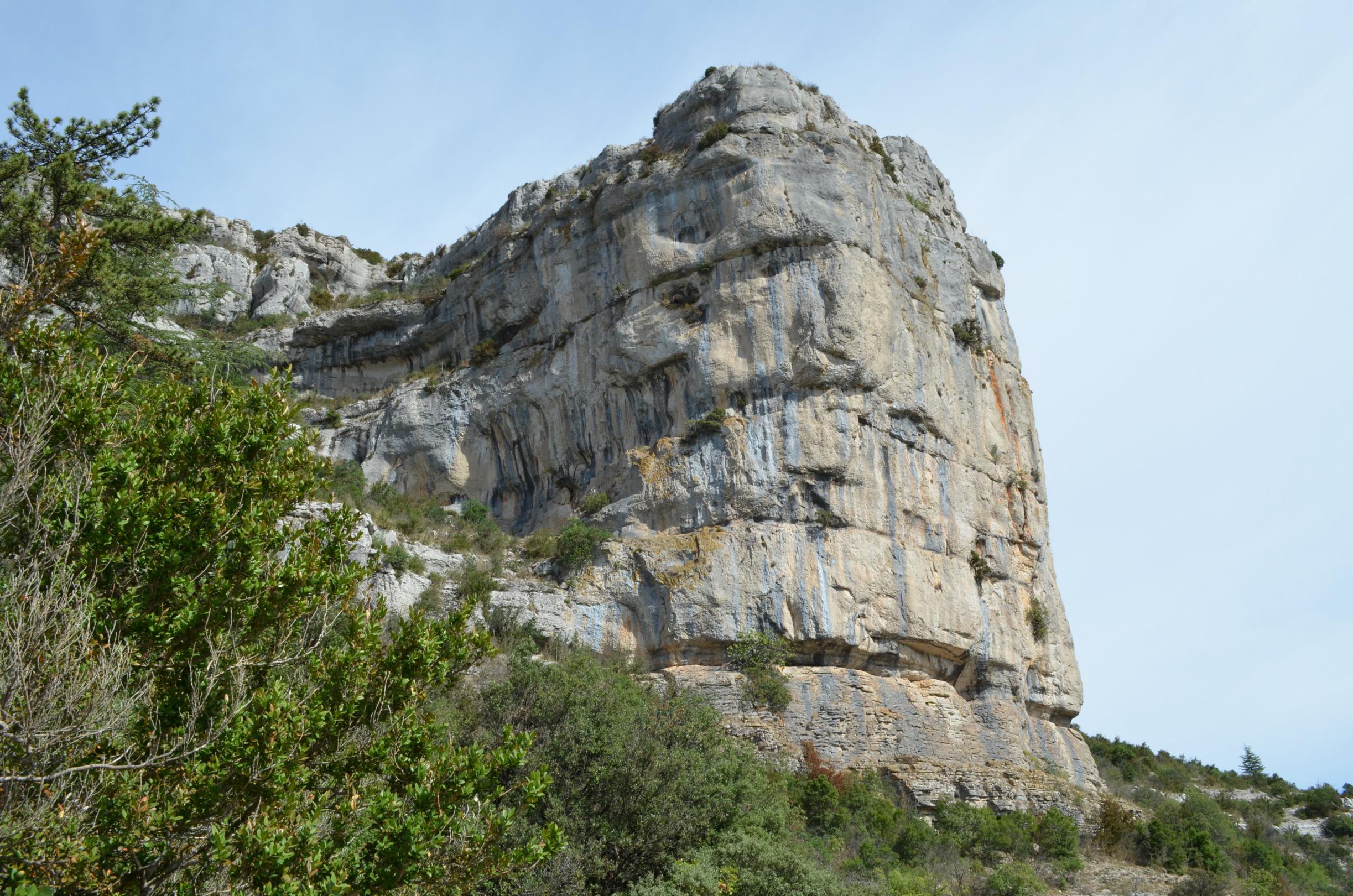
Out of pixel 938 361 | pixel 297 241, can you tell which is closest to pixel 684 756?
pixel 938 361

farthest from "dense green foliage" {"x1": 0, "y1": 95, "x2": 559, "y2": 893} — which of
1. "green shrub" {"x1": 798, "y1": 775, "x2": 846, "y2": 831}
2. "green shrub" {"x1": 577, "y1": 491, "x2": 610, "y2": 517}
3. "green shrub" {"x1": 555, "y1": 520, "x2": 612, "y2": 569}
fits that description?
"green shrub" {"x1": 577, "y1": 491, "x2": 610, "y2": 517}

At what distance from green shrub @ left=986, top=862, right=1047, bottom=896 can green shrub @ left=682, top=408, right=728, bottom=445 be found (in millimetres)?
12922

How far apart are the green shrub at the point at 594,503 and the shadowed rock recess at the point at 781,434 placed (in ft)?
1.94

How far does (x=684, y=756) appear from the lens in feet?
59.6

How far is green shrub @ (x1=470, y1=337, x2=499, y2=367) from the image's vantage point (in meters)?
37.1

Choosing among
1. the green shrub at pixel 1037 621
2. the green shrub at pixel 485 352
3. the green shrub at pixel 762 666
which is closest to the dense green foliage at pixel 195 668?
the green shrub at pixel 762 666

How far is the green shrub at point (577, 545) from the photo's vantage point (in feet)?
93.0

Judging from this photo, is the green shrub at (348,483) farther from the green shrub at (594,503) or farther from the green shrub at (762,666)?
the green shrub at (762,666)

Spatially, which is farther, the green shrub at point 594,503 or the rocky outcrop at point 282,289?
the rocky outcrop at point 282,289

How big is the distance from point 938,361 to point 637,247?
9382 millimetres

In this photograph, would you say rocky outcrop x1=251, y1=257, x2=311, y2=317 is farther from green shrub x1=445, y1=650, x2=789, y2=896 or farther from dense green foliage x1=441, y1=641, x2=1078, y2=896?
green shrub x1=445, y1=650, x2=789, y2=896

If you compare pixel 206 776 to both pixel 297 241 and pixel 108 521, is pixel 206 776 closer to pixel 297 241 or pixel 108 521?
pixel 108 521

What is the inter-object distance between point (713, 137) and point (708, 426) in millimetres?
9232

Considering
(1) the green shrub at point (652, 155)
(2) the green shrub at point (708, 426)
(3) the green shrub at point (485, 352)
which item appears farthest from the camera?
(3) the green shrub at point (485, 352)
